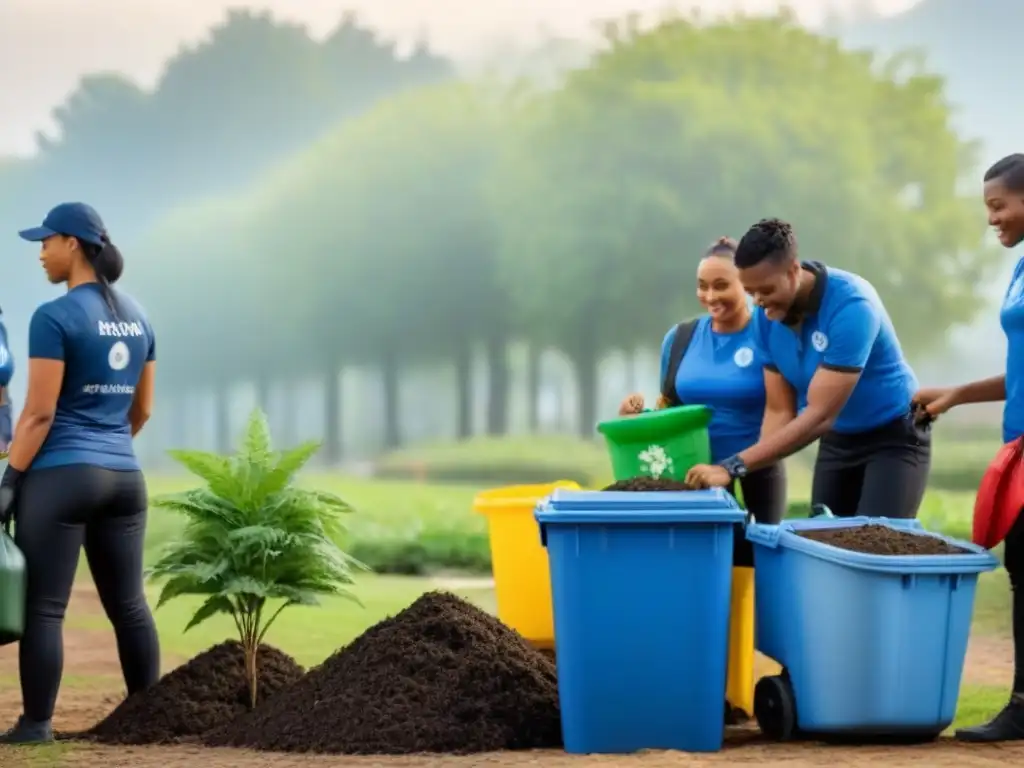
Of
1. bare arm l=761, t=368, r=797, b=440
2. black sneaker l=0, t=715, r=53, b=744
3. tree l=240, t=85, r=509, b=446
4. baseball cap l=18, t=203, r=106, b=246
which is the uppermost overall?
tree l=240, t=85, r=509, b=446

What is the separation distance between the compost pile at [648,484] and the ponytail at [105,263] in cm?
198

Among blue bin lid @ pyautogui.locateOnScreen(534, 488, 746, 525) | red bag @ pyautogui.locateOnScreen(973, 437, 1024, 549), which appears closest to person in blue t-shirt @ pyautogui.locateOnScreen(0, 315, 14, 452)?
blue bin lid @ pyautogui.locateOnScreen(534, 488, 746, 525)

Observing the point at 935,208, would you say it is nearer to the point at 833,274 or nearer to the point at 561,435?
the point at 561,435

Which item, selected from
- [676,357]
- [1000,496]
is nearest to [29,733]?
[676,357]

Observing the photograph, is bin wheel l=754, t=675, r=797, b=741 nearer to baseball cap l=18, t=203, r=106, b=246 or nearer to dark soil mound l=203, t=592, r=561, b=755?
dark soil mound l=203, t=592, r=561, b=755

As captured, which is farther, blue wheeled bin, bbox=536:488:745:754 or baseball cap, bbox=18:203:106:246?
baseball cap, bbox=18:203:106:246

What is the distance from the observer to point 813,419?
16.8ft

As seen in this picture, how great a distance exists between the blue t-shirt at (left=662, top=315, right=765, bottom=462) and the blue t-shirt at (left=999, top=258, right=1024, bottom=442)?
89 centimetres

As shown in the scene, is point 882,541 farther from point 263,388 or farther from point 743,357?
point 263,388

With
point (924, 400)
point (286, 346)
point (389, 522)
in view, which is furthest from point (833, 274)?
point (286, 346)

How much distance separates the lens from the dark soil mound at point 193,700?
5.59 m

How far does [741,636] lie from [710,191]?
56.7 feet

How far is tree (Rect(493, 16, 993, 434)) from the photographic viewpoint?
21.8 meters

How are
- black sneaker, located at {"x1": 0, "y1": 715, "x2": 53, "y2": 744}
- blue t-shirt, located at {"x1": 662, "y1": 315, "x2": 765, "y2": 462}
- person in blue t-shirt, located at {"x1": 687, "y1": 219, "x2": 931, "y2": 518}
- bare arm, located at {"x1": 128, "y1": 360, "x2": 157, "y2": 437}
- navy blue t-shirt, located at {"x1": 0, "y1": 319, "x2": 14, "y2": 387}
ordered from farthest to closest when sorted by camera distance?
navy blue t-shirt, located at {"x1": 0, "y1": 319, "x2": 14, "y2": 387}
bare arm, located at {"x1": 128, "y1": 360, "x2": 157, "y2": 437}
blue t-shirt, located at {"x1": 662, "y1": 315, "x2": 765, "y2": 462}
black sneaker, located at {"x1": 0, "y1": 715, "x2": 53, "y2": 744}
person in blue t-shirt, located at {"x1": 687, "y1": 219, "x2": 931, "y2": 518}
